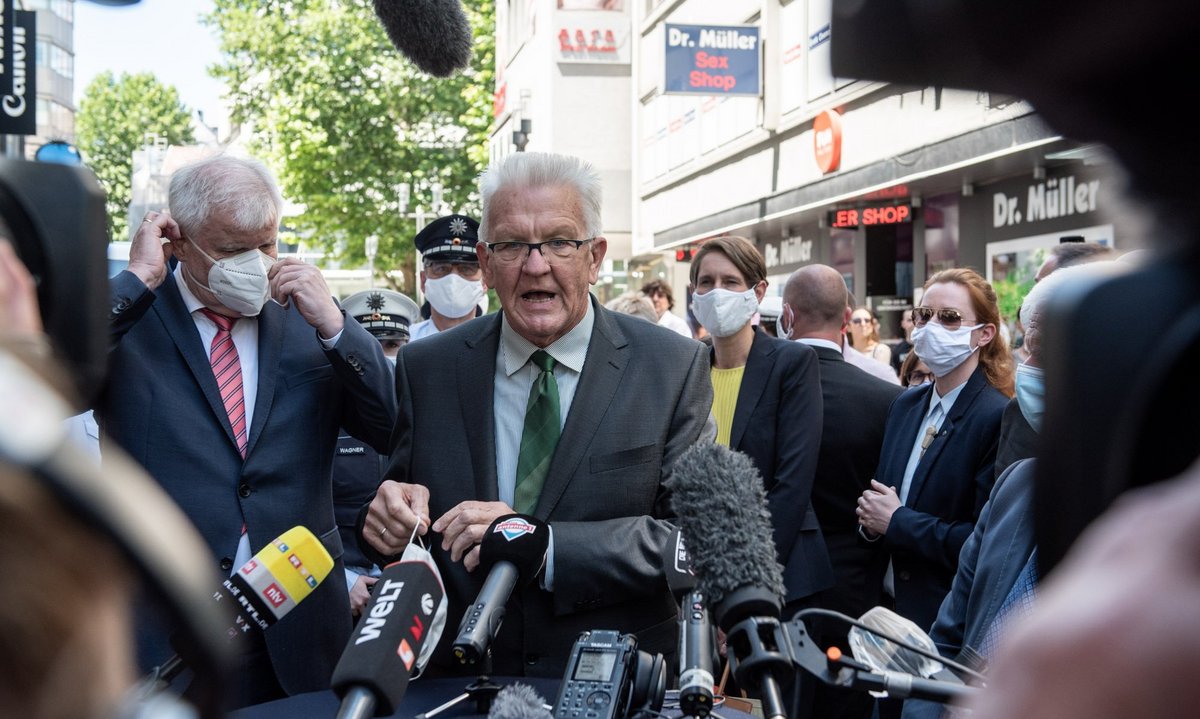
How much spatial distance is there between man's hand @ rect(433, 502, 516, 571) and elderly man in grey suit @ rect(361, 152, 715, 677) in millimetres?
281

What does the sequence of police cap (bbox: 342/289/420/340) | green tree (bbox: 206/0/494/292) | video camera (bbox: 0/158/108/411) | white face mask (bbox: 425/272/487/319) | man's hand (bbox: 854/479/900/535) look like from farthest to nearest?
green tree (bbox: 206/0/494/292), white face mask (bbox: 425/272/487/319), police cap (bbox: 342/289/420/340), man's hand (bbox: 854/479/900/535), video camera (bbox: 0/158/108/411)

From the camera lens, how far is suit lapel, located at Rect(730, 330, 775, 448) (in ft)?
16.8

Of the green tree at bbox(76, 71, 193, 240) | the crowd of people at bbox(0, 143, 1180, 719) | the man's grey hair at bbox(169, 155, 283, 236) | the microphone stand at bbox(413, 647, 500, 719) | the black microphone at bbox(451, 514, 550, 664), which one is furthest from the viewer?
the green tree at bbox(76, 71, 193, 240)

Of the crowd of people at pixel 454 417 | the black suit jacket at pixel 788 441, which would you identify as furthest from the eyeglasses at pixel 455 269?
the crowd of people at pixel 454 417

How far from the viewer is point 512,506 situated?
332 cm

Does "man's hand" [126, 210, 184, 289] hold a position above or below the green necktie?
above

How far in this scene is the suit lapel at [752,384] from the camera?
202 inches

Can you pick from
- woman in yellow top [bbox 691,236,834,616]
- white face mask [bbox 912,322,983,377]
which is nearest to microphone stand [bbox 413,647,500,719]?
woman in yellow top [bbox 691,236,834,616]

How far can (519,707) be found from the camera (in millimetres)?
2328

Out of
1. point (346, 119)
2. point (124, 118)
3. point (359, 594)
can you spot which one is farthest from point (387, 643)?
point (124, 118)

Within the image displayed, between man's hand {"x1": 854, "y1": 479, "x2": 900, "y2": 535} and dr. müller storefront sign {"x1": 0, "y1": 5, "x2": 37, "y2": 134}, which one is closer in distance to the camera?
man's hand {"x1": 854, "y1": 479, "x2": 900, "y2": 535}

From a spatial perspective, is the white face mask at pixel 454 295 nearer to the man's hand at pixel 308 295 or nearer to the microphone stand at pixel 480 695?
the man's hand at pixel 308 295

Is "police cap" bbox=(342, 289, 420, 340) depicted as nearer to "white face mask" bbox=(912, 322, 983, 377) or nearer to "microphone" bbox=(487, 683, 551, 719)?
"white face mask" bbox=(912, 322, 983, 377)

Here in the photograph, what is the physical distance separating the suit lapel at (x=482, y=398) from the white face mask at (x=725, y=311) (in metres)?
2.05
